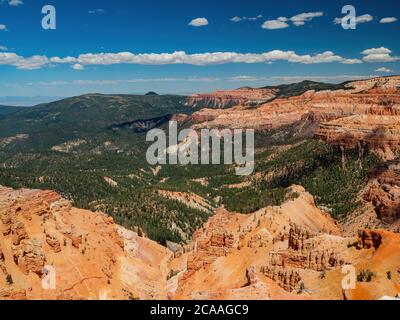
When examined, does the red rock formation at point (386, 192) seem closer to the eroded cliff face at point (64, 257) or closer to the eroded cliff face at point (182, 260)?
the eroded cliff face at point (182, 260)

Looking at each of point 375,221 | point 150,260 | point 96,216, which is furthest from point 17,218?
point 375,221

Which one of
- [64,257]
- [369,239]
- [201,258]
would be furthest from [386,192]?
[64,257]

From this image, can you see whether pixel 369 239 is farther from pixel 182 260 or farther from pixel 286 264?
pixel 182 260

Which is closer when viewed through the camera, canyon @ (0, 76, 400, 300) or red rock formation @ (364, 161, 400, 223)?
canyon @ (0, 76, 400, 300)

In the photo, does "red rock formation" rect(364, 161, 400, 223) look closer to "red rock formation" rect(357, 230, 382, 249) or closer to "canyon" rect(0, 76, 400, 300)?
"canyon" rect(0, 76, 400, 300)

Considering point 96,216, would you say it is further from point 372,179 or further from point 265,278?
point 372,179

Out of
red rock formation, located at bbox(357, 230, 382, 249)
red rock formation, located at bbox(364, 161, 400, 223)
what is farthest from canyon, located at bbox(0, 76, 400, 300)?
red rock formation, located at bbox(364, 161, 400, 223)
